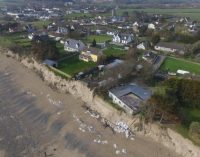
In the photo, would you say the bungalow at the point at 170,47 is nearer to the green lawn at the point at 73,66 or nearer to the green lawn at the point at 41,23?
the green lawn at the point at 73,66

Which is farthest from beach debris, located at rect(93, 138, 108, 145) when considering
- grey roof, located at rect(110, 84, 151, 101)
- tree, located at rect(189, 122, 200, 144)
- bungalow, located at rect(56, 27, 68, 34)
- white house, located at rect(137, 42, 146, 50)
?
bungalow, located at rect(56, 27, 68, 34)

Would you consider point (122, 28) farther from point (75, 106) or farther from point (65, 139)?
point (65, 139)

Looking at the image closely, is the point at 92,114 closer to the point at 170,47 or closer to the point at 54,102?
the point at 54,102

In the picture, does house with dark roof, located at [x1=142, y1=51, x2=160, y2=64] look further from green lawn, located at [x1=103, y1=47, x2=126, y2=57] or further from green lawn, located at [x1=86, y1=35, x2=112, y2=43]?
green lawn, located at [x1=86, y1=35, x2=112, y2=43]

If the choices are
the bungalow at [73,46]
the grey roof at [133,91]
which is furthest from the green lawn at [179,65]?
the bungalow at [73,46]

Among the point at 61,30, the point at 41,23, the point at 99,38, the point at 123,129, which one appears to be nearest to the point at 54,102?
the point at 123,129

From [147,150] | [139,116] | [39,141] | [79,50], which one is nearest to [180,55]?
[79,50]
